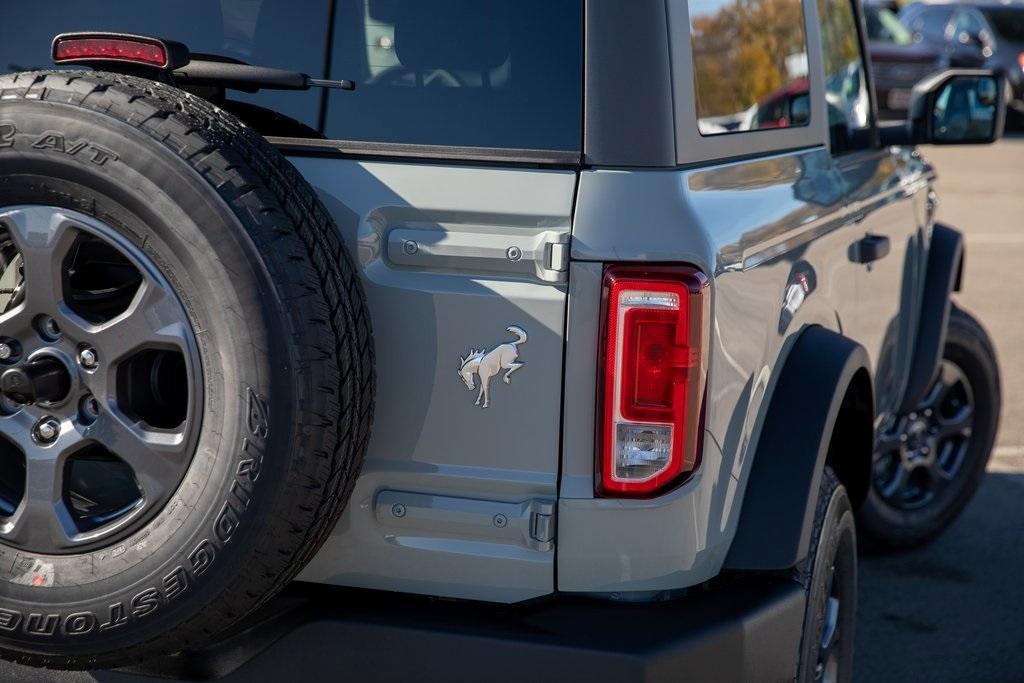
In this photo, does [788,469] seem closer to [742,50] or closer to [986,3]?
[742,50]

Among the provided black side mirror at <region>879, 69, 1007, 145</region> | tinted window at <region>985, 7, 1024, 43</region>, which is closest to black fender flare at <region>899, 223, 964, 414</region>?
black side mirror at <region>879, 69, 1007, 145</region>

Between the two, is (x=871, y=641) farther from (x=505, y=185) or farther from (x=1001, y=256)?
(x=1001, y=256)

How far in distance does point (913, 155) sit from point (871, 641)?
5.20 ft

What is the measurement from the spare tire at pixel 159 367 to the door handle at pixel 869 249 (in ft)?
5.05

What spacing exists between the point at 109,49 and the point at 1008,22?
20201mm

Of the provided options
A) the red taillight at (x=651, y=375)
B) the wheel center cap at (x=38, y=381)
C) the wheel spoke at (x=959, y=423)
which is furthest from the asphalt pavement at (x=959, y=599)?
the red taillight at (x=651, y=375)

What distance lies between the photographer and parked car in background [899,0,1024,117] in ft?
62.9

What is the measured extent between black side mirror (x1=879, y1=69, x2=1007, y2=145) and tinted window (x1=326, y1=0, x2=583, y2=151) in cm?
193

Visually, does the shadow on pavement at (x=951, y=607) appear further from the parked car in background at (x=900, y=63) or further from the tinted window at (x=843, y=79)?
the parked car in background at (x=900, y=63)

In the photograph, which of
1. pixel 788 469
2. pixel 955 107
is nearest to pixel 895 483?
pixel 955 107

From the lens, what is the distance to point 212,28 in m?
2.39

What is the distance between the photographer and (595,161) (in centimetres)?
212

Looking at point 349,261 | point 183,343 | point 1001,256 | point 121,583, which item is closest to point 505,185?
point 349,261

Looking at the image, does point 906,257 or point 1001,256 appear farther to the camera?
point 1001,256
